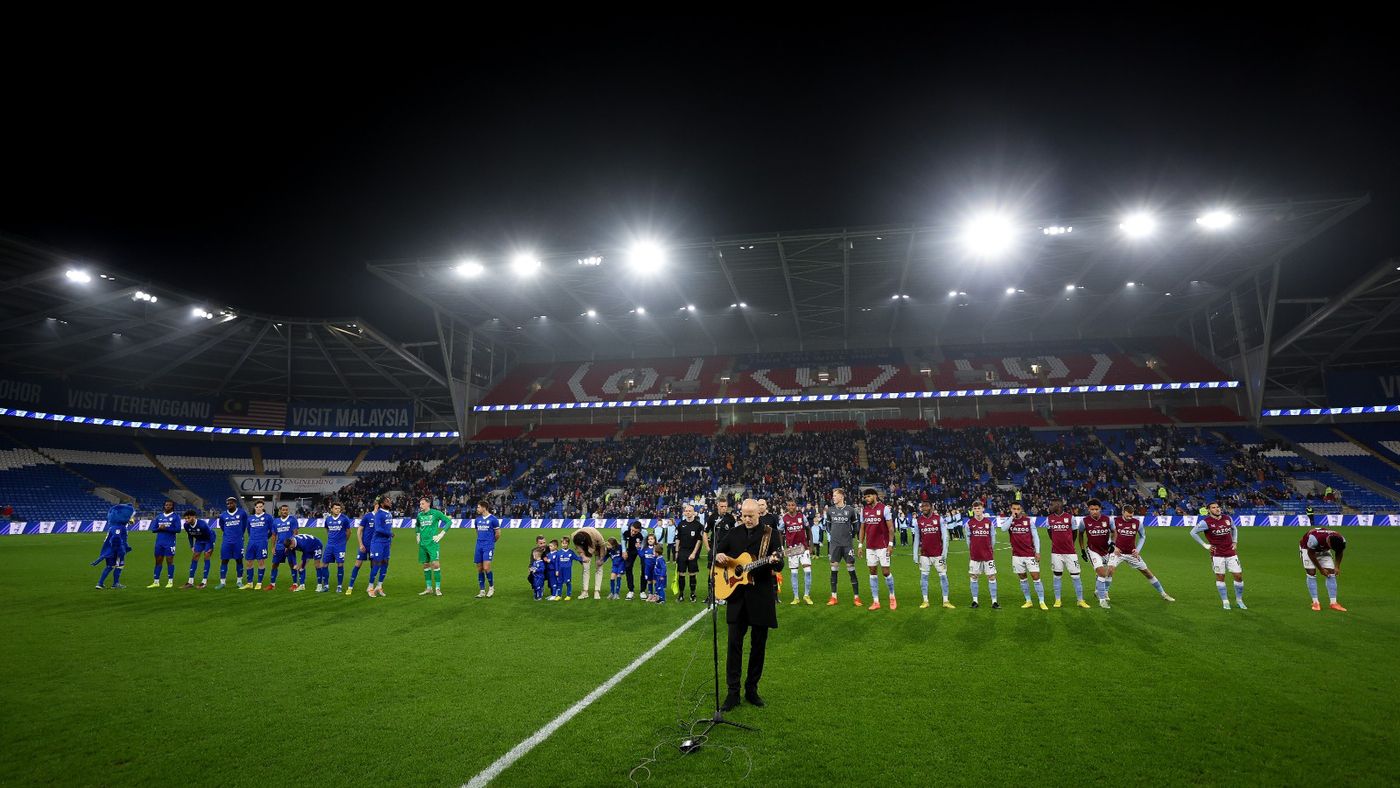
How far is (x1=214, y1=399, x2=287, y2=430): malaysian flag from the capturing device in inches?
1891

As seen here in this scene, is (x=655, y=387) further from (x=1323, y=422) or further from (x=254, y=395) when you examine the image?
(x=1323, y=422)

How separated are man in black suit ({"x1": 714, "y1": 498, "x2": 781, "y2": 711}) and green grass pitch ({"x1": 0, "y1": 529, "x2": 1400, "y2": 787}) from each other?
0.31 m

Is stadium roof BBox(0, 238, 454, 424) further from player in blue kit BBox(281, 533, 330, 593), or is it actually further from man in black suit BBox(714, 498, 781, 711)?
man in black suit BBox(714, 498, 781, 711)

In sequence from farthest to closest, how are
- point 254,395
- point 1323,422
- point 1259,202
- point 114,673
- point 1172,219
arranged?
point 254,395, point 1323,422, point 1172,219, point 1259,202, point 114,673

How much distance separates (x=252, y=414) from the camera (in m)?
48.9

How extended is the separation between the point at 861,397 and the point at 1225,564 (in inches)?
1318

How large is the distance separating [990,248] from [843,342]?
20.6 m

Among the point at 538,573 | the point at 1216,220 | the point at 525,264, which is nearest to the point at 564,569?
the point at 538,573

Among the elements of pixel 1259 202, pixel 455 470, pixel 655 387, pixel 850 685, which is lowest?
pixel 850 685

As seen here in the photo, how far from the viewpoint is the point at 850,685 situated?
6.43m

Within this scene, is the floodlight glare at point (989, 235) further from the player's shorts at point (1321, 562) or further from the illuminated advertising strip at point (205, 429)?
the illuminated advertising strip at point (205, 429)

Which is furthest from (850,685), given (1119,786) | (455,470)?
(455,470)

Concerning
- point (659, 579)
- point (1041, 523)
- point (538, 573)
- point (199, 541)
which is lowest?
point (1041, 523)

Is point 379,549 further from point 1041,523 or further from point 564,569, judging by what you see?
point 1041,523
